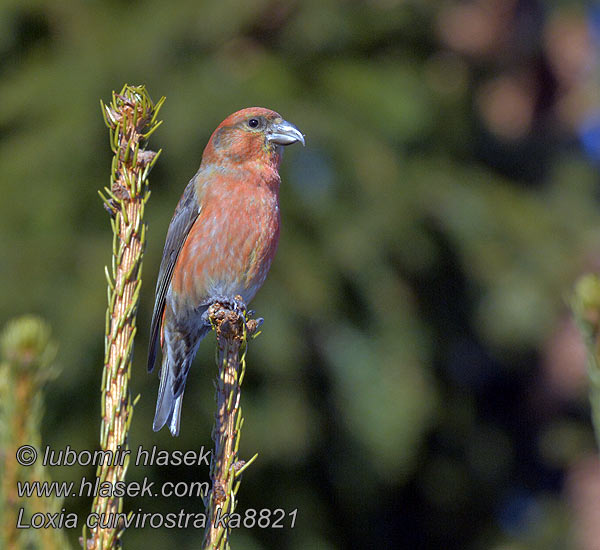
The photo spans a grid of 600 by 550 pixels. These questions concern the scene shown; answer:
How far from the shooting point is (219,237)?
349 centimetres

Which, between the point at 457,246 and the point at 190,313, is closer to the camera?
the point at 190,313

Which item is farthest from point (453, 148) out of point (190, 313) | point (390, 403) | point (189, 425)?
point (190, 313)

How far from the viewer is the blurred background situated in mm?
5230

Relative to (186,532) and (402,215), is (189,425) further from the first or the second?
(402,215)

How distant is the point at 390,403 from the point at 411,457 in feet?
1.94

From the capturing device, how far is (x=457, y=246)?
6.46 m

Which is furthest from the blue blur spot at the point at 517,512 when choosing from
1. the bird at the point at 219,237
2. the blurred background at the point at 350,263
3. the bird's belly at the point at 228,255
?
the bird's belly at the point at 228,255

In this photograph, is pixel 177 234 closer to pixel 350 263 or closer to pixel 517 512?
pixel 350 263

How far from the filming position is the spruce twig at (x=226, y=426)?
1.93 m

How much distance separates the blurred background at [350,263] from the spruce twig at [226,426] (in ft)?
8.48
